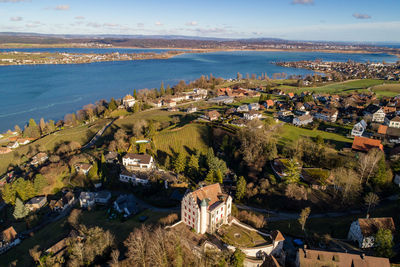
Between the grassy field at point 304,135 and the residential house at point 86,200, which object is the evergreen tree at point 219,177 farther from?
the residential house at point 86,200

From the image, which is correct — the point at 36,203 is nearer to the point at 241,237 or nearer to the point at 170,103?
the point at 241,237

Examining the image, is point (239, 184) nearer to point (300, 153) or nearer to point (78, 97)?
point (300, 153)

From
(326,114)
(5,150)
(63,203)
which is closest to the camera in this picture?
(63,203)

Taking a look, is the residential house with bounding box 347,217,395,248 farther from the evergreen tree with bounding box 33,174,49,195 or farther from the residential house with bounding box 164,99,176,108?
the residential house with bounding box 164,99,176,108

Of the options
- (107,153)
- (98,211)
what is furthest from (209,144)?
(98,211)

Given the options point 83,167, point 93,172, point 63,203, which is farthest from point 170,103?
point 63,203

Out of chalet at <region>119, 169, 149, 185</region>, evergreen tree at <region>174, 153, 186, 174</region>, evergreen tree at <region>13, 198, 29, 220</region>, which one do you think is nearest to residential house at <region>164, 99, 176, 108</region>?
chalet at <region>119, 169, 149, 185</region>
